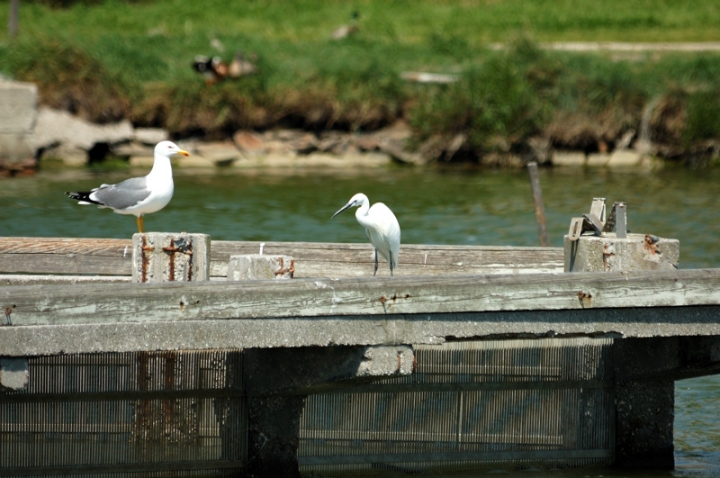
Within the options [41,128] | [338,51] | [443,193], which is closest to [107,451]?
[443,193]

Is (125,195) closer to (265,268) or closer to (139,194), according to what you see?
(139,194)

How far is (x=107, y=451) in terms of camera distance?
602cm

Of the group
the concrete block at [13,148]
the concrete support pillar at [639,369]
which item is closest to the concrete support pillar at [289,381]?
the concrete support pillar at [639,369]

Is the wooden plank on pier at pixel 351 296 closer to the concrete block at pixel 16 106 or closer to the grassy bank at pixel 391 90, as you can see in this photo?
the grassy bank at pixel 391 90

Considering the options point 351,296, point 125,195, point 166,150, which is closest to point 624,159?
point 166,150

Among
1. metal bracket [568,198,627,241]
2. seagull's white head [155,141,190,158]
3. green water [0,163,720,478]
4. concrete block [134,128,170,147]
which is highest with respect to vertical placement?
seagull's white head [155,141,190,158]

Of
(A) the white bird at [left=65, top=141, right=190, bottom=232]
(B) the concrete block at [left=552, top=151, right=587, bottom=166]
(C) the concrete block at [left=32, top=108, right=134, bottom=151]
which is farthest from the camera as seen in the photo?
(B) the concrete block at [left=552, top=151, right=587, bottom=166]

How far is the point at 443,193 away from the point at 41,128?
26.2ft

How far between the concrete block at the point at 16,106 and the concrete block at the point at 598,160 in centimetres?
1083

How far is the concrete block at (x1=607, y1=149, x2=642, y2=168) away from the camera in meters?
21.4

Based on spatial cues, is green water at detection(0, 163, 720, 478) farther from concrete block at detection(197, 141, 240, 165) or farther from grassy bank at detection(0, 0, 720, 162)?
grassy bank at detection(0, 0, 720, 162)

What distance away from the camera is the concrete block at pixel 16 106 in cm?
1934

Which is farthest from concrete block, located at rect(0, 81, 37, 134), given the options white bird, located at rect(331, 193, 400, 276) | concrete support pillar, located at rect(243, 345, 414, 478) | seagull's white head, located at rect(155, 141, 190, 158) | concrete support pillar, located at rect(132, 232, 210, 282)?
concrete support pillar, located at rect(132, 232, 210, 282)

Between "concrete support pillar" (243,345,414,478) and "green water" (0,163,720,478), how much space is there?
7.43 metres
